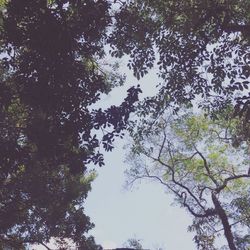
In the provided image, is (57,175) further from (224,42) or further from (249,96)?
(249,96)

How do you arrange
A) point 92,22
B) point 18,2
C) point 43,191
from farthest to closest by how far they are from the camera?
1. point 43,191
2. point 92,22
3. point 18,2

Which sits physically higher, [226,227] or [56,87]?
[226,227]

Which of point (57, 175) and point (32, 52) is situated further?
point (57, 175)

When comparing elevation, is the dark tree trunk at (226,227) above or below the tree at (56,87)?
above

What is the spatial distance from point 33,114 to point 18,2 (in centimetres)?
339

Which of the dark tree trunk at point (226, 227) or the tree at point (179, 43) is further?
the dark tree trunk at point (226, 227)

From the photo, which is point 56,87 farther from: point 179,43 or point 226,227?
point 226,227

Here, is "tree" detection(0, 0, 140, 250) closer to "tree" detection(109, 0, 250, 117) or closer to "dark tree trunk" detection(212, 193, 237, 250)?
"tree" detection(109, 0, 250, 117)

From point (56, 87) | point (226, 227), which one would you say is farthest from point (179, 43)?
point (226, 227)

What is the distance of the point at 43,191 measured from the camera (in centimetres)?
1762

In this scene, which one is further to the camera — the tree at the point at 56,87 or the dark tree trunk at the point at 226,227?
the dark tree trunk at the point at 226,227

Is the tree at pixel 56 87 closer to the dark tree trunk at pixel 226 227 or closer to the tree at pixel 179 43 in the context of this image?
the tree at pixel 179 43

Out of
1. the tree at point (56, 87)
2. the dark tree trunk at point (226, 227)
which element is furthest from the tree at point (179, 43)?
the dark tree trunk at point (226, 227)

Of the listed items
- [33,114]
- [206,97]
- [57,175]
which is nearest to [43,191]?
[57,175]
